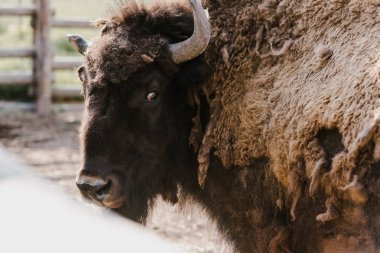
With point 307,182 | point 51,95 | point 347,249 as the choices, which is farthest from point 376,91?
point 51,95

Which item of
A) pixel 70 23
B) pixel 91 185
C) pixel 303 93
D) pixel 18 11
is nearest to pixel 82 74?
pixel 91 185

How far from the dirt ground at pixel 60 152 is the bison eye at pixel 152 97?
93 cm

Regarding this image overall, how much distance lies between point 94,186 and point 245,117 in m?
1.02

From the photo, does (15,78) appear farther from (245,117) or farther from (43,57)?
(245,117)

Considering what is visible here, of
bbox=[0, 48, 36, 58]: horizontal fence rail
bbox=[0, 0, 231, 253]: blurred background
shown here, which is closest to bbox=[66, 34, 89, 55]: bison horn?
bbox=[0, 0, 231, 253]: blurred background

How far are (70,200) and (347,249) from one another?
2.20 metres

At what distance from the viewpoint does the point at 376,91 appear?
3326 mm

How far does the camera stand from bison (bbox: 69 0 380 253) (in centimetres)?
341

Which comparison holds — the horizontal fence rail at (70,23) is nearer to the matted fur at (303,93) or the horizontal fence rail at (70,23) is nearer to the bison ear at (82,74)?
the bison ear at (82,74)

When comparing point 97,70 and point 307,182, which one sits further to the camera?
point 97,70

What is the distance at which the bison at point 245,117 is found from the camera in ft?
11.2

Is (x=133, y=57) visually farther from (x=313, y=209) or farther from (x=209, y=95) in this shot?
(x=313, y=209)

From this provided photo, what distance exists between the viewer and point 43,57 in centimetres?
1123

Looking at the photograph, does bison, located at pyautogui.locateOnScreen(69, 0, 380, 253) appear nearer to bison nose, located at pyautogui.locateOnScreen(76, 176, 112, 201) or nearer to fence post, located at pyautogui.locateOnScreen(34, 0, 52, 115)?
Answer: bison nose, located at pyautogui.locateOnScreen(76, 176, 112, 201)
